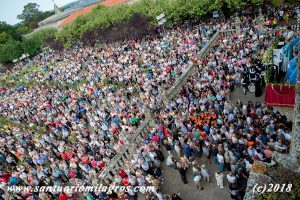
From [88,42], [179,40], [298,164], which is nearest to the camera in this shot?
[298,164]

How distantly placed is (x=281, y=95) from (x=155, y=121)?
7877mm

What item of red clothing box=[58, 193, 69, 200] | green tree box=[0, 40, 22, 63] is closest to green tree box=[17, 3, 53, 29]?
green tree box=[0, 40, 22, 63]

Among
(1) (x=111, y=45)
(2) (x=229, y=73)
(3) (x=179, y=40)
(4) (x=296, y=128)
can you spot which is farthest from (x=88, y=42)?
(4) (x=296, y=128)

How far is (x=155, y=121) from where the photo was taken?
58.8 ft

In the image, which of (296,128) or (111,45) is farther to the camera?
(111,45)

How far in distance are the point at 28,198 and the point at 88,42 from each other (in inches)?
1410

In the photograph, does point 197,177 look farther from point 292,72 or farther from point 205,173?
point 292,72

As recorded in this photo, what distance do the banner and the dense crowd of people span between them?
41.4 inches

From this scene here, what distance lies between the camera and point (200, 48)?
88.4 ft

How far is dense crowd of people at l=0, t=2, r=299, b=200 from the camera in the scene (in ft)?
43.9

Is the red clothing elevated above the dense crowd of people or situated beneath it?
situated beneath

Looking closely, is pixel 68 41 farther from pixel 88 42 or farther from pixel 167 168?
pixel 167 168

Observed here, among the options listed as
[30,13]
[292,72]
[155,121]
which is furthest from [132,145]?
[30,13]

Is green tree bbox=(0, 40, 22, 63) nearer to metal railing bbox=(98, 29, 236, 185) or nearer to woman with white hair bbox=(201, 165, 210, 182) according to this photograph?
metal railing bbox=(98, 29, 236, 185)
